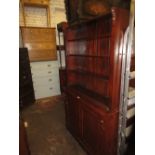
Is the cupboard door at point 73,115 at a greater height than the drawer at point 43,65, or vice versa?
the drawer at point 43,65

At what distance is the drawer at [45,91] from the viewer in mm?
3746

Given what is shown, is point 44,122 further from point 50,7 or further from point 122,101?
point 50,7

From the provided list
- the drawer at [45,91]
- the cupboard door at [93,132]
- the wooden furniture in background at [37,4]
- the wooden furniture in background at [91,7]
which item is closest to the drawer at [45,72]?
the drawer at [45,91]

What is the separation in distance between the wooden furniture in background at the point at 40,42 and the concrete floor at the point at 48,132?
1260 millimetres

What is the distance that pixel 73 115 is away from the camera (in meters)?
2.15

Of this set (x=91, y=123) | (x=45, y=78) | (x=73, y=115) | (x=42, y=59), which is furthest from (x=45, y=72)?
(x=91, y=123)

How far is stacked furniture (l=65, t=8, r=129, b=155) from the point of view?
1.36 metres

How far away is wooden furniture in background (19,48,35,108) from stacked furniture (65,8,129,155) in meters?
1.35

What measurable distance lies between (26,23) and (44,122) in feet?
8.29

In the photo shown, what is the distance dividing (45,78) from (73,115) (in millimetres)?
1873

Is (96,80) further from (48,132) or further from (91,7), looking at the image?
(48,132)

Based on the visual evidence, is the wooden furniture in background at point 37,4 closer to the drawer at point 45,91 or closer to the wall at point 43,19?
the wall at point 43,19
